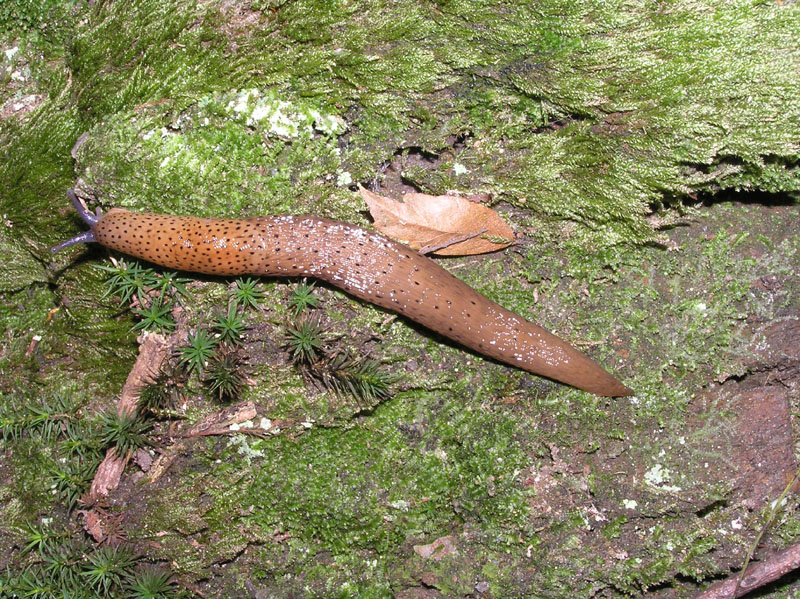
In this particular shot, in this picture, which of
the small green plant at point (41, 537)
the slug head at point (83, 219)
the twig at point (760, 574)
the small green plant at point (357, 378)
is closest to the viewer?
the twig at point (760, 574)

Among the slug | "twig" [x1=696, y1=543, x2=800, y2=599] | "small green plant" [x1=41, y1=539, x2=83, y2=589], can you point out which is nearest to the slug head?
the slug

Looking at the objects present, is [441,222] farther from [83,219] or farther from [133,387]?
[83,219]

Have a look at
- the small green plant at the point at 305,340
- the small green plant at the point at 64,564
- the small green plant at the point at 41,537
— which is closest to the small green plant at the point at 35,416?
the small green plant at the point at 41,537

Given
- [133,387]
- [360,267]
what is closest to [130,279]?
[133,387]

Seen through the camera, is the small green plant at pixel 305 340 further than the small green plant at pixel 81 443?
No

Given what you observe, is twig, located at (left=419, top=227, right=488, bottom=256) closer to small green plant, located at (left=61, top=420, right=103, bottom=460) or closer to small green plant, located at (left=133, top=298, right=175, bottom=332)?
small green plant, located at (left=133, top=298, right=175, bottom=332)

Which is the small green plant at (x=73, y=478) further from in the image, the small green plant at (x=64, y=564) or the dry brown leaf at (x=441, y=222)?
the dry brown leaf at (x=441, y=222)

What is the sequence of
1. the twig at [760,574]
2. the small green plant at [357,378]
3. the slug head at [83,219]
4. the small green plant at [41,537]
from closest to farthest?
1. the twig at [760,574]
2. the small green plant at [357,378]
3. the small green plant at [41,537]
4. the slug head at [83,219]
